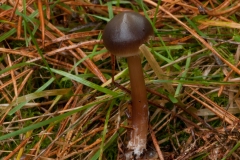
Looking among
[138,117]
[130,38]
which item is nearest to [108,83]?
[138,117]

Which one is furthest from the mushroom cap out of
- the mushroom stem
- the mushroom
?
the mushroom stem

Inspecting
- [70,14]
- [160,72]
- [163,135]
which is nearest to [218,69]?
[160,72]

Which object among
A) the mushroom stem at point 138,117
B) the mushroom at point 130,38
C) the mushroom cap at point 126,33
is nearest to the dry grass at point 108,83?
the mushroom stem at point 138,117

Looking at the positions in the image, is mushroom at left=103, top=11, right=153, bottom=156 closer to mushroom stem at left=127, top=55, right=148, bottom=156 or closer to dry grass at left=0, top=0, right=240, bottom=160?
mushroom stem at left=127, top=55, right=148, bottom=156

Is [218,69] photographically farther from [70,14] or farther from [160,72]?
[70,14]

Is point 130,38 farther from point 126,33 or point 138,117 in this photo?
point 138,117

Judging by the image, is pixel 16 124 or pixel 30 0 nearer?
pixel 16 124
